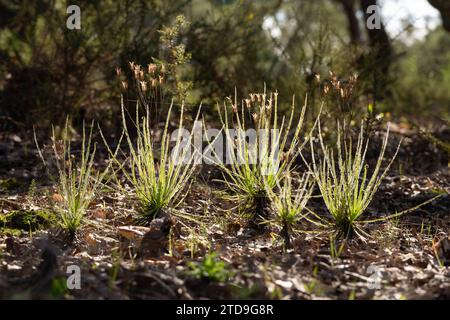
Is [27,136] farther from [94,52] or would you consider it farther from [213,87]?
[213,87]

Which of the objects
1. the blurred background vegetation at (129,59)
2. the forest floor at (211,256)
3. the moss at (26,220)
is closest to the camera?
the forest floor at (211,256)

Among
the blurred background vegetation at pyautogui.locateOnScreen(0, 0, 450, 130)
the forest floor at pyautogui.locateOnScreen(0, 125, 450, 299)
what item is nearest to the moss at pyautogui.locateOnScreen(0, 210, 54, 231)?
the forest floor at pyautogui.locateOnScreen(0, 125, 450, 299)

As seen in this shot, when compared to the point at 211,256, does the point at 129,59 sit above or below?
above

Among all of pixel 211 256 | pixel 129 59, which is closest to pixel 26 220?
pixel 211 256

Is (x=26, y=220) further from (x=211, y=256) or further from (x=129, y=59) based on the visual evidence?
(x=129, y=59)

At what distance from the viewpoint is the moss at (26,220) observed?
4.07 m

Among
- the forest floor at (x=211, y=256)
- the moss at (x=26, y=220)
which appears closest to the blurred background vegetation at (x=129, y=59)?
the forest floor at (x=211, y=256)

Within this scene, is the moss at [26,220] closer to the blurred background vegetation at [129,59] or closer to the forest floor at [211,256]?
the forest floor at [211,256]

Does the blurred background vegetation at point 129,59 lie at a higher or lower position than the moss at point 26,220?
higher

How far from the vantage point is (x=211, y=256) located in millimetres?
3033

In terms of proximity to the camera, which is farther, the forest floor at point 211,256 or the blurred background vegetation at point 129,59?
the blurred background vegetation at point 129,59

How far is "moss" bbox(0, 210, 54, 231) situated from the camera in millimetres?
4074

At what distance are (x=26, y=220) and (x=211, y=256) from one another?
62.5 inches
